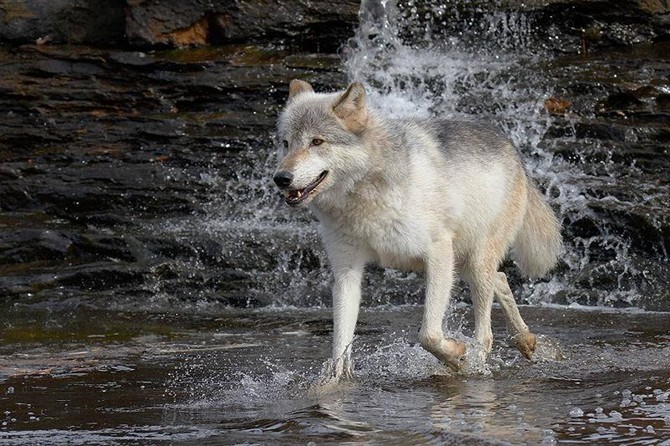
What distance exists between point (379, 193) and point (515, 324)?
1.61 meters

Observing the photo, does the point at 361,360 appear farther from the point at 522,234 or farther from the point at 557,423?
the point at 557,423

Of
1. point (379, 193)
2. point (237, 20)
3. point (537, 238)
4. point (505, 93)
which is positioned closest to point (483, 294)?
point (537, 238)

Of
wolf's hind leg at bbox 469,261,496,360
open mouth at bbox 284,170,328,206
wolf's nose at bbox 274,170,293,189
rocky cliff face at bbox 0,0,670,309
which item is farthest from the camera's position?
rocky cliff face at bbox 0,0,670,309

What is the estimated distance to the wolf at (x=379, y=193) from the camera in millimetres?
5910

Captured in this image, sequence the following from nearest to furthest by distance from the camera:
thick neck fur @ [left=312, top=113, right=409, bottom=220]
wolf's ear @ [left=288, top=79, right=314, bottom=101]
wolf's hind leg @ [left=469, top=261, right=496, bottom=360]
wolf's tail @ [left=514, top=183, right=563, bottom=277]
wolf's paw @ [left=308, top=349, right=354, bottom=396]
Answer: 1. wolf's paw @ [left=308, top=349, right=354, bottom=396]
2. thick neck fur @ [left=312, top=113, right=409, bottom=220]
3. wolf's ear @ [left=288, top=79, right=314, bottom=101]
4. wolf's hind leg @ [left=469, top=261, right=496, bottom=360]
5. wolf's tail @ [left=514, top=183, right=563, bottom=277]

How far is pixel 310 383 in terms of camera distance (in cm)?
602

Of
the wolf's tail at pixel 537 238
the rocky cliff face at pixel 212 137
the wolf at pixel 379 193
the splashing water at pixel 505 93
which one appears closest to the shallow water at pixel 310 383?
the wolf at pixel 379 193

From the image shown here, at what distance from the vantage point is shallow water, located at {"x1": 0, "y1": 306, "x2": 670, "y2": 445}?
4816mm

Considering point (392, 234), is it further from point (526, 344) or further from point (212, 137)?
point (212, 137)

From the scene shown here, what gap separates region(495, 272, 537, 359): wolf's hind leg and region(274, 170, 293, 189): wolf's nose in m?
2.10

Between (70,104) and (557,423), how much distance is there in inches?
375

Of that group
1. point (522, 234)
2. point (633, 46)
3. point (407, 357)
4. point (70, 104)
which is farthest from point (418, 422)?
point (633, 46)

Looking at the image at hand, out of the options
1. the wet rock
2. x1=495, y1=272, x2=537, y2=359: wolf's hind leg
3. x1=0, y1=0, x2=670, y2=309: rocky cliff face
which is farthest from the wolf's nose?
the wet rock

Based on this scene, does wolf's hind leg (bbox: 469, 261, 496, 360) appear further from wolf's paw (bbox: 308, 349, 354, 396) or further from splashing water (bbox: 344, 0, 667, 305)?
splashing water (bbox: 344, 0, 667, 305)
